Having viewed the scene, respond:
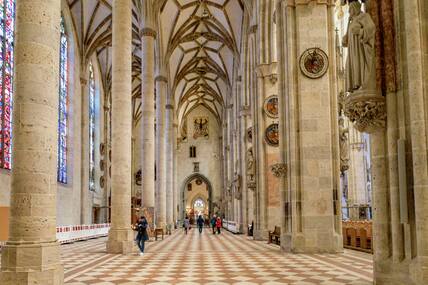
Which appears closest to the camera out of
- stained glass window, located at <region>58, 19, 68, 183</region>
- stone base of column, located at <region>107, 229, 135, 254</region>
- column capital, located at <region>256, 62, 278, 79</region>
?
stone base of column, located at <region>107, 229, 135, 254</region>

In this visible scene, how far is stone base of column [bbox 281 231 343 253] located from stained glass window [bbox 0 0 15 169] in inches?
586

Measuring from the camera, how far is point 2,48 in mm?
24250

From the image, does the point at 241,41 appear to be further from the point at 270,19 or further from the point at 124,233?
the point at 124,233

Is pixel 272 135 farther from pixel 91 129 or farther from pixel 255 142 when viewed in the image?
pixel 91 129

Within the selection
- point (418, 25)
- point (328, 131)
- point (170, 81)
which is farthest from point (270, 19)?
point (170, 81)

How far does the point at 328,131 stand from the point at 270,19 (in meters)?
10.4

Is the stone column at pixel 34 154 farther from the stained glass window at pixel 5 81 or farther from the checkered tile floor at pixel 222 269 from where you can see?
the stained glass window at pixel 5 81

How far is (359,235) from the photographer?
18.0 metres

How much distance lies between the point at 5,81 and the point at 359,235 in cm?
1801

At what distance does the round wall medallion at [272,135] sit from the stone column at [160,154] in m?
11.5

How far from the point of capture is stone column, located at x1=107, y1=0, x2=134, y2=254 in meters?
18.0

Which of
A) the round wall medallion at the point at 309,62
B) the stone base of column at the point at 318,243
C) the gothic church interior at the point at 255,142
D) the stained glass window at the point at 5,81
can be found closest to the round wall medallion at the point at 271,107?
the gothic church interior at the point at 255,142

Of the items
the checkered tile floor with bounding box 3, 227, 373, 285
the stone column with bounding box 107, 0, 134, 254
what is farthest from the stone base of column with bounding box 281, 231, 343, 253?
the stone column with bounding box 107, 0, 134, 254

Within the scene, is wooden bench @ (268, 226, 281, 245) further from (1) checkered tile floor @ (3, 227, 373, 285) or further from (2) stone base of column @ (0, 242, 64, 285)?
(2) stone base of column @ (0, 242, 64, 285)
